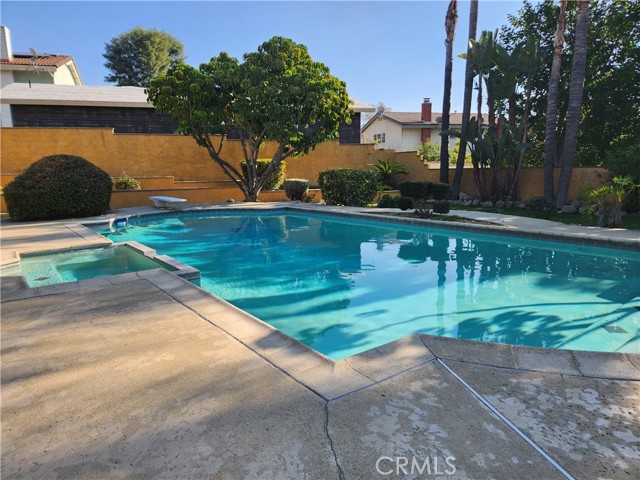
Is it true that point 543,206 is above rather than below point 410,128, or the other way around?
below

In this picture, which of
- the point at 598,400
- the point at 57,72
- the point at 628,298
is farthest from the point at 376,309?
the point at 57,72

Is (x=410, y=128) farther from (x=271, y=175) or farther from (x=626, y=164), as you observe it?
(x=626, y=164)

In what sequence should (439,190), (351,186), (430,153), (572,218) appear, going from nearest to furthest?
(572,218) → (351,186) → (439,190) → (430,153)

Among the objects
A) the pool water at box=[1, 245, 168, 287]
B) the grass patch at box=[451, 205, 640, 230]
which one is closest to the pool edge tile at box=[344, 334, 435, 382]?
the pool water at box=[1, 245, 168, 287]

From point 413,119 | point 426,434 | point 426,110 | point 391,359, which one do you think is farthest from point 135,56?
point 426,434

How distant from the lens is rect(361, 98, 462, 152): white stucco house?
106 ft

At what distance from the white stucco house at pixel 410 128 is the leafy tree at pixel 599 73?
14.4 metres

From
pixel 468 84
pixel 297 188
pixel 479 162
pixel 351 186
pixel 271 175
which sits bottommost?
pixel 297 188

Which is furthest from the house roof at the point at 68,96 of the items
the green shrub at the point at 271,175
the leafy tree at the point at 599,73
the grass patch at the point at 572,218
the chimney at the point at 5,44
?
the leafy tree at the point at 599,73

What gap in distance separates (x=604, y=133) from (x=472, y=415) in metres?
17.4

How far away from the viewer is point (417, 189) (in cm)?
1688

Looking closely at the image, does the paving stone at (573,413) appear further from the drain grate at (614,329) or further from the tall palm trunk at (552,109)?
the tall palm trunk at (552,109)

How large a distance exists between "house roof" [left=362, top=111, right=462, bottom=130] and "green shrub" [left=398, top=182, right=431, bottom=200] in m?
17.0

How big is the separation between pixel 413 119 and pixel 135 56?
1108 inches
